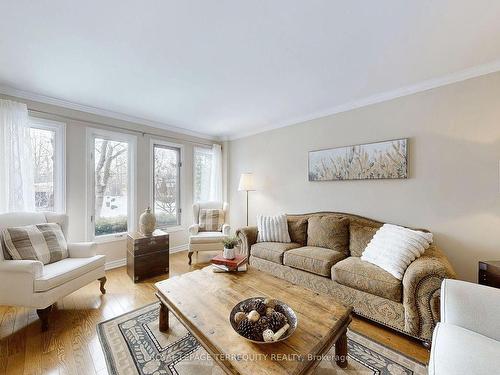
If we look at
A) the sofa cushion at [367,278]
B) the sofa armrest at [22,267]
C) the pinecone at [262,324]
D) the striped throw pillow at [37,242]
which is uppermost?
the striped throw pillow at [37,242]

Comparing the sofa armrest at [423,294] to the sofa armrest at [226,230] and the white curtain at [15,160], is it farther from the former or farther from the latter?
the white curtain at [15,160]

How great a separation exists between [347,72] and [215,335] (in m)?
2.46

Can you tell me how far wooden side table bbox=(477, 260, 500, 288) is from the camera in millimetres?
1681

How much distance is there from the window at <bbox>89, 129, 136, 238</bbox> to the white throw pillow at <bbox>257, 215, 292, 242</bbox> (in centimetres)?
209

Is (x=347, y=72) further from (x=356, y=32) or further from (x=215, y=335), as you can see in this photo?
(x=215, y=335)

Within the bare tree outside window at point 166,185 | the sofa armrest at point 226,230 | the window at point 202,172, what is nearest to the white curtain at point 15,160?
the bare tree outside window at point 166,185

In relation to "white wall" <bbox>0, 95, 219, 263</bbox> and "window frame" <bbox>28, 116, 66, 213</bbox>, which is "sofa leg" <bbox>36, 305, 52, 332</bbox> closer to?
"white wall" <bbox>0, 95, 219, 263</bbox>

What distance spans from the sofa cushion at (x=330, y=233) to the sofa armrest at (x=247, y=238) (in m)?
0.77

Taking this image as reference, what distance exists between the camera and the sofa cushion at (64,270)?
1.83 m

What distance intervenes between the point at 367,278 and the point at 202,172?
3.43 m

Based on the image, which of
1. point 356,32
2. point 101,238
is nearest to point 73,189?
point 101,238

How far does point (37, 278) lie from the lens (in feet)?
6.00

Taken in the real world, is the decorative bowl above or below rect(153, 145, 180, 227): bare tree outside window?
below

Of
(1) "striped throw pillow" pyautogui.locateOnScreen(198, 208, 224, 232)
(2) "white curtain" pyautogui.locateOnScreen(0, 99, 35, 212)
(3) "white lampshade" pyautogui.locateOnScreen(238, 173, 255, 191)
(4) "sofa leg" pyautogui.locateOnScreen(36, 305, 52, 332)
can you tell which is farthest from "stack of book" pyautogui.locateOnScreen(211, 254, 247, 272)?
(2) "white curtain" pyautogui.locateOnScreen(0, 99, 35, 212)
